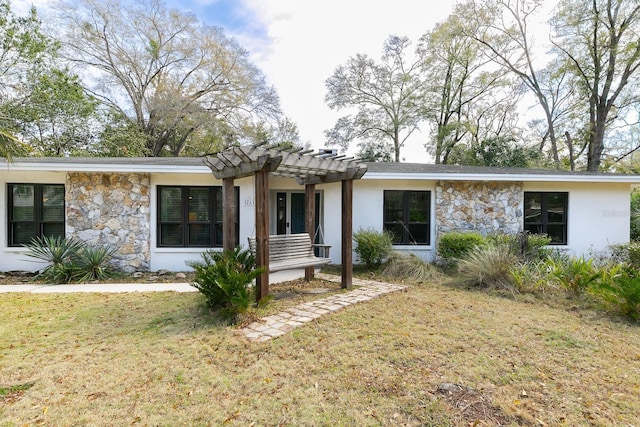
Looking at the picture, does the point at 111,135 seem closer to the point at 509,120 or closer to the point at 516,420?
the point at 516,420

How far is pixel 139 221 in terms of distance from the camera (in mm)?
7445

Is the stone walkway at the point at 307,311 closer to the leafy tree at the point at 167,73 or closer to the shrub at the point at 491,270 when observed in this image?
the shrub at the point at 491,270

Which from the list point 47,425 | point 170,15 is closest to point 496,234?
point 47,425

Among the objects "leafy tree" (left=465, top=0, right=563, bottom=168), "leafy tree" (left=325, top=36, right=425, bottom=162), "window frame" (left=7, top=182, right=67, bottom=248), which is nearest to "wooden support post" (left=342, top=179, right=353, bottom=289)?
"window frame" (left=7, top=182, right=67, bottom=248)

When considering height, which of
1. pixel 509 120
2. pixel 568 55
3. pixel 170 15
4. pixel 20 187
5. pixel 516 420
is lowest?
pixel 516 420

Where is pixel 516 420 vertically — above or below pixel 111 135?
below

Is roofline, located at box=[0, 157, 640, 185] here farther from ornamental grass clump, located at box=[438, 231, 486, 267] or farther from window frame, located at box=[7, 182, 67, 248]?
ornamental grass clump, located at box=[438, 231, 486, 267]

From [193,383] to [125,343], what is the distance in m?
1.39

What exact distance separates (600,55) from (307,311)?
66.4ft

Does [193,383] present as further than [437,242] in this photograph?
No

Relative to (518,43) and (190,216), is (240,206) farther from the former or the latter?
(518,43)

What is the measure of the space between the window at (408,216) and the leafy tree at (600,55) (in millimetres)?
14146

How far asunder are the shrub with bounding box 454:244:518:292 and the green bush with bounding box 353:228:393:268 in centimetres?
178

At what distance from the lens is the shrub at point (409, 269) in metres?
6.82
